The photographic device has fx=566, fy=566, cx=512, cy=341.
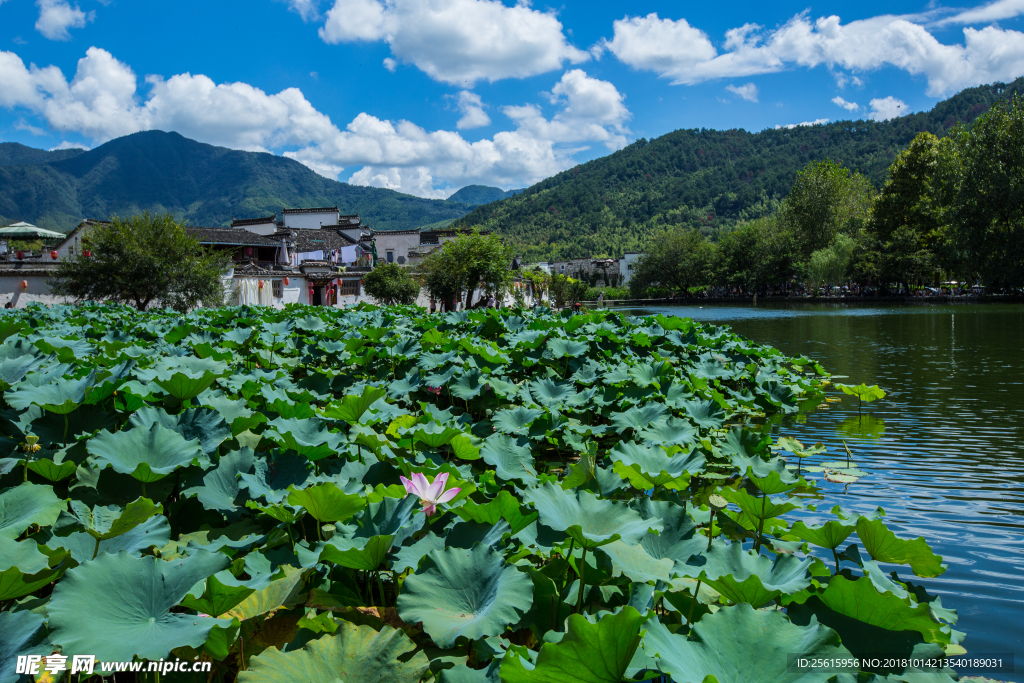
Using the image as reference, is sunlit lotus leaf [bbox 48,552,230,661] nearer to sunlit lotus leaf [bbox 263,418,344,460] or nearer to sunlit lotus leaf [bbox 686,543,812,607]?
sunlit lotus leaf [bbox 263,418,344,460]

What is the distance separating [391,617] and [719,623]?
90 centimetres

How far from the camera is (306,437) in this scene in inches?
95.6

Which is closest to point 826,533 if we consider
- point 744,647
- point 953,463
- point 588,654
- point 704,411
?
point 744,647

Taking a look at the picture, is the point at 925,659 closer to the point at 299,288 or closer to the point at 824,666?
the point at 824,666

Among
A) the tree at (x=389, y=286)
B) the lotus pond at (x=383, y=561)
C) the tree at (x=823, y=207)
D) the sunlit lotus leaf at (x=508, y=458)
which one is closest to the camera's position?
the lotus pond at (x=383, y=561)

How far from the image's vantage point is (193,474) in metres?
2.05

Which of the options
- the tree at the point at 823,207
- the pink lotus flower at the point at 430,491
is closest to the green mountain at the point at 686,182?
the tree at the point at 823,207

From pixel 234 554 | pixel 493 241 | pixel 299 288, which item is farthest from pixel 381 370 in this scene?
pixel 299 288

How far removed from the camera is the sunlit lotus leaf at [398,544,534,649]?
4.18 feet

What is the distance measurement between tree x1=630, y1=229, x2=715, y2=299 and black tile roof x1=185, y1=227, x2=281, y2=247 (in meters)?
49.6

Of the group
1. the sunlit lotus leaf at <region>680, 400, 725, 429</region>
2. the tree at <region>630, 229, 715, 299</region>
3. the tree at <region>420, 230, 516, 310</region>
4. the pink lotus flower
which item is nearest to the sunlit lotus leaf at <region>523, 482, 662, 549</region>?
the pink lotus flower

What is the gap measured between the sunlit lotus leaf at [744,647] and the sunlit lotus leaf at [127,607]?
0.94m

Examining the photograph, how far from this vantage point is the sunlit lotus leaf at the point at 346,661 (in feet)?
3.81

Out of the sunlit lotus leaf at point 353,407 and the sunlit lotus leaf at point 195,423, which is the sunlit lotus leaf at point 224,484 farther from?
the sunlit lotus leaf at point 353,407
